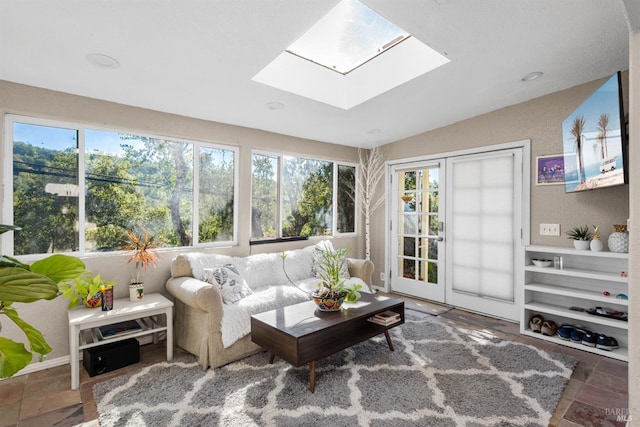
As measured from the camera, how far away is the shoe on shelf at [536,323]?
3363 mm

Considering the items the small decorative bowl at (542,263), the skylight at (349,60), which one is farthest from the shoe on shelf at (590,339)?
the skylight at (349,60)

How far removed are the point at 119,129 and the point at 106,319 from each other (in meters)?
1.72

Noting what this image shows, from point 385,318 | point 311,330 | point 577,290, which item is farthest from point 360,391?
point 577,290

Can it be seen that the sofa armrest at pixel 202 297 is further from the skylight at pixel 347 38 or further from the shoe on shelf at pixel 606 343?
the shoe on shelf at pixel 606 343

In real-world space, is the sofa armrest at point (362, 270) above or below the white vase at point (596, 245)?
below

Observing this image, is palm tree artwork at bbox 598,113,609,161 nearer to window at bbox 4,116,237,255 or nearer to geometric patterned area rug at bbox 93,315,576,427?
geometric patterned area rug at bbox 93,315,576,427

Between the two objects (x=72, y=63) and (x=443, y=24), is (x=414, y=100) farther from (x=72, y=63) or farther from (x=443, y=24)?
(x=72, y=63)

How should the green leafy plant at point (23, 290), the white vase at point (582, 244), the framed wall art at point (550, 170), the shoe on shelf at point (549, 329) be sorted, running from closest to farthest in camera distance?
the green leafy plant at point (23, 290) → the white vase at point (582, 244) → the shoe on shelf at point (549, 329) → the framed wall art at point (550, 170)

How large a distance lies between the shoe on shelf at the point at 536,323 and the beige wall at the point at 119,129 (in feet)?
9.47

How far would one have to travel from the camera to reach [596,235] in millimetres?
3096

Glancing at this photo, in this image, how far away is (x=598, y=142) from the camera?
2.68 meters

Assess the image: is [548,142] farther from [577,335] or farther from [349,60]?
[349,60]

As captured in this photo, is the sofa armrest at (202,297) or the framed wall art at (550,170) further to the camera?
the framed wall art at (550,170)

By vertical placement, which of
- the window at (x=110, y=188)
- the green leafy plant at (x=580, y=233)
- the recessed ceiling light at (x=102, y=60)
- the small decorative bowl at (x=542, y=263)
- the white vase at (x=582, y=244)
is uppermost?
the recessed ceiling light at (x=102, y=60)
